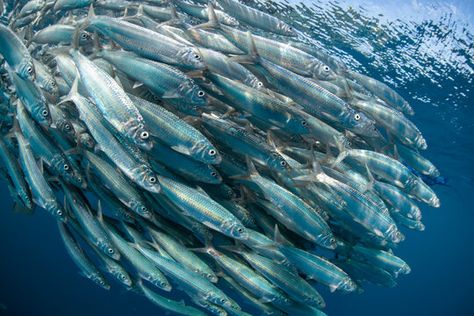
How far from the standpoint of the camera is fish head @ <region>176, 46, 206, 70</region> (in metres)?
3.65

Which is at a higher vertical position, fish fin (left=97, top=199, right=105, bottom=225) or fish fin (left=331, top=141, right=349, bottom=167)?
fish fin (left=331, top=141, right=349, bottom=167)

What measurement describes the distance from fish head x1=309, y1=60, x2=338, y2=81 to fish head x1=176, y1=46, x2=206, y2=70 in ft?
5.36

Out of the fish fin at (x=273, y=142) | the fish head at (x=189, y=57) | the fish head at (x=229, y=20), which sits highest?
the fish head at (x=229, y=20)

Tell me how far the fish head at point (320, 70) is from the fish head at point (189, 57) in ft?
5.36

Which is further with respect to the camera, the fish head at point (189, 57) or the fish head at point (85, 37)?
the fish head at point (85, 37)

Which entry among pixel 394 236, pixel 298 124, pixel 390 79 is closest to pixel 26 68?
pixel 298 124

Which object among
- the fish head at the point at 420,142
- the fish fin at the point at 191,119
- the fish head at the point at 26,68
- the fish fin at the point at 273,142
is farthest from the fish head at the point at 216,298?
the fish head at the point at 420,142

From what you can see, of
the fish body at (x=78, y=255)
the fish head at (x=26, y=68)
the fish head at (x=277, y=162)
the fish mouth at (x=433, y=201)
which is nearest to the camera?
the fish head at (x=26, y=68)

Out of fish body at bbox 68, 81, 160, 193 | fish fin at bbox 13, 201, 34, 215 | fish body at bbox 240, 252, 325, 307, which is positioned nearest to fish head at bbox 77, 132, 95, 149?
fish body at bbox 68, 81, 160, 193

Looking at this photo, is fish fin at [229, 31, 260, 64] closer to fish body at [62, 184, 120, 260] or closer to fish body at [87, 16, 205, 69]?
fish body at [87, 16, 205, 69]

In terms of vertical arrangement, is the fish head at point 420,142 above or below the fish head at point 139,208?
above

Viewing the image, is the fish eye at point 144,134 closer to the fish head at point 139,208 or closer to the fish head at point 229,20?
the fish head at point 139,208

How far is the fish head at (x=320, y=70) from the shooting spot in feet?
15.0

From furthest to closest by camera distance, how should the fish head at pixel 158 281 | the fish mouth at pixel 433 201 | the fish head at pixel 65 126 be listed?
1. the fish mouth at pixel 433 201
2. the fish head at pixel 158 281
3. the fish head at pixel 65 126
